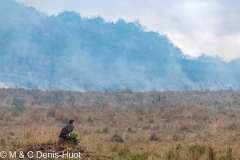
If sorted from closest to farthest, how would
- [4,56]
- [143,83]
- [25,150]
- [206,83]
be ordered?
[25,150] < [4,56] < [143,83] < [206,83]

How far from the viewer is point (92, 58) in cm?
5831

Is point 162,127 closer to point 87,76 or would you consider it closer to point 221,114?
point 221,114

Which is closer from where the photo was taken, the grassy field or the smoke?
the grassy field

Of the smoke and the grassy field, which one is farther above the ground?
the smoke

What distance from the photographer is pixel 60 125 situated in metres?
16.5

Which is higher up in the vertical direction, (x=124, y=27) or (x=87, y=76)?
(x=124, y=27)

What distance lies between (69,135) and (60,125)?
296 inches

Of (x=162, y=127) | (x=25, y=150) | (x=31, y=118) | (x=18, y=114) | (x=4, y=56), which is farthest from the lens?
(x=4, y=56)

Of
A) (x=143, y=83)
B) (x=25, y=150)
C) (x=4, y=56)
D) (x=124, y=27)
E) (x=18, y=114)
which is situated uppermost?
(x=124, y=27)

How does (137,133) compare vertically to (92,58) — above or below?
below

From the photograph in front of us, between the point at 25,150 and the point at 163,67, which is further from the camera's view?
the point at 163,67

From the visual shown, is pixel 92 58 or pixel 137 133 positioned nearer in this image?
pixel 137 133

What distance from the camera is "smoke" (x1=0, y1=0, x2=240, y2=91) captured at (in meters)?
50.5

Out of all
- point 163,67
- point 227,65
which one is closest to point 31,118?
point 163,67
